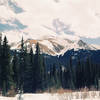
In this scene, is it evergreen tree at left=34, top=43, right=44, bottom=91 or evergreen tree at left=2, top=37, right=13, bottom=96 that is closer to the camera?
evergreen tree at left=2, top=37, right=13, bottom=96

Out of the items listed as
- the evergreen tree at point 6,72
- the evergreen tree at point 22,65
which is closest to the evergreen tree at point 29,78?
the evergreen tree at point 22,65

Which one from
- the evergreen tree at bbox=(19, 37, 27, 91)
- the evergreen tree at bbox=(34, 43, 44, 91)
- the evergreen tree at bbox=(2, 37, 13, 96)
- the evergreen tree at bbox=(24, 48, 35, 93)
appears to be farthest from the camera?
the evergreen tree at bbox=(34, 43, 44, 91)

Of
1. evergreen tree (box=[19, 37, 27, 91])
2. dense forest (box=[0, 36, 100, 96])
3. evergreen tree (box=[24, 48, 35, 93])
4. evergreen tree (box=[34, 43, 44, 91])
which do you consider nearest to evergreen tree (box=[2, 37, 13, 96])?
dense forest (box=[0, 36, 100, 96])

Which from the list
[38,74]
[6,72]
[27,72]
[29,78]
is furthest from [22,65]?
[6,72]

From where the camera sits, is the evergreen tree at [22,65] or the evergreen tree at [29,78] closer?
the evergreen tree at [22,65]

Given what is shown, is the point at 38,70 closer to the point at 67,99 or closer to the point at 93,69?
the point at 93,69

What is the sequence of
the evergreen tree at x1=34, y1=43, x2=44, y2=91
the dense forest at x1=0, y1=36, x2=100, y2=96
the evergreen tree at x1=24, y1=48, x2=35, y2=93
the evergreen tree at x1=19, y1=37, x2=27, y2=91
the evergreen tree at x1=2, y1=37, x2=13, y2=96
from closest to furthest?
the evergreen tree at x1=2, y1=37, x2=13, y2=96 → the dense forest at x1=0, y1=36, x2=100, y2=96 → the evergreen tree at x1=19, y1=37, x2=27, y2=91 → the evergreen tree at x1=24, y1=48, x2=35, y2=93 → the evergreen tree at x1=34, y1=43, x2=44, y2=91

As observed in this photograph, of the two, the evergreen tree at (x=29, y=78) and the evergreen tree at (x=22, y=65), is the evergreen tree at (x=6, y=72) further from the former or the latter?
the evergreen tree at (x=29, y=78)

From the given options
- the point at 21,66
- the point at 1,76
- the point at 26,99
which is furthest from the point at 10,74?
the point at 26,99

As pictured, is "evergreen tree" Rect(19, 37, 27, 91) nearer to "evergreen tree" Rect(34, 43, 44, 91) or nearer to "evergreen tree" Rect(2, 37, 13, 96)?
"evergreen tree" Rect(34, 43, 44, 91)

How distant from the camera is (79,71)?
9531cm

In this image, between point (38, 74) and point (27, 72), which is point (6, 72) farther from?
point (38, 74)

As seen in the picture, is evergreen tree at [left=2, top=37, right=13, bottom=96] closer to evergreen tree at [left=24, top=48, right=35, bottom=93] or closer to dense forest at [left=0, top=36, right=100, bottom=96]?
dense forest at [left=0, top=36, right=100, bottom=96]

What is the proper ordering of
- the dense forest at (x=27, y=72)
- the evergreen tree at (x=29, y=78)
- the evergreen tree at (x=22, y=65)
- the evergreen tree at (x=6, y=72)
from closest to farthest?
the evergreen tree at (x=6, y=72), the dense forest at (x=27, y=72), the evergreen tree at (x=22, y=65), the evergreen tree at (x=29, y=78)
